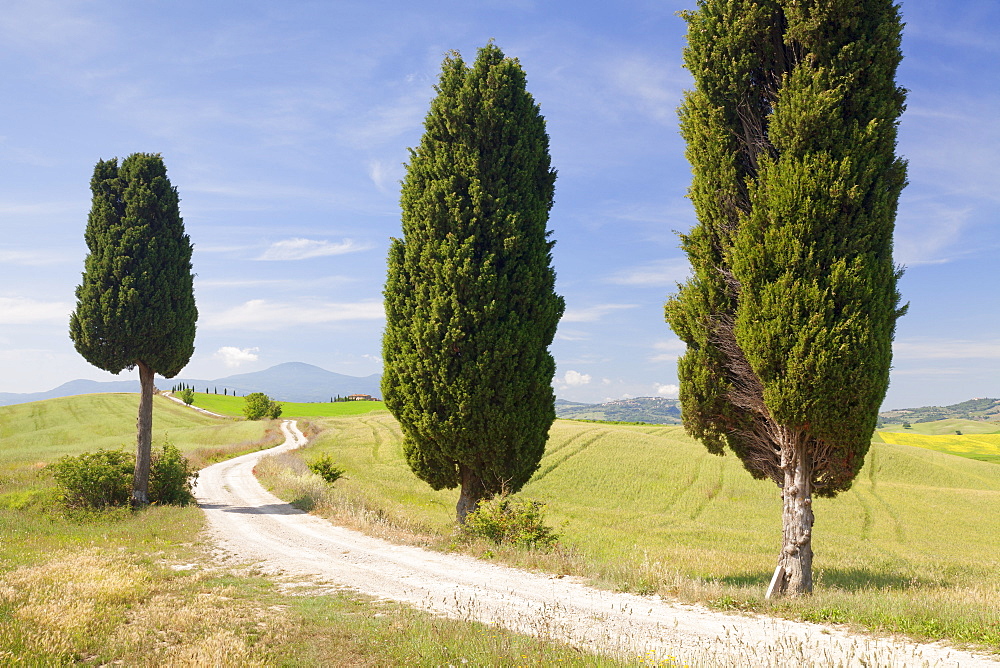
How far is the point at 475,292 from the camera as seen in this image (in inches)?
633

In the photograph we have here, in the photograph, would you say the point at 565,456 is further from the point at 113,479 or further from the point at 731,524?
the point at 113,479

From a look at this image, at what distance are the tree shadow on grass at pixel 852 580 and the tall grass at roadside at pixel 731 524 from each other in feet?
0.18

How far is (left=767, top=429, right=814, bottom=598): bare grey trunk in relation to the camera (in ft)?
35.0

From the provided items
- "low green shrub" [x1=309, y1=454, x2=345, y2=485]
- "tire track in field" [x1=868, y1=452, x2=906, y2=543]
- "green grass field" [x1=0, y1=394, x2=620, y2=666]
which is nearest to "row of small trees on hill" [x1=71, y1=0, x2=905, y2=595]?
"green grass field" [x1=0, y1=394, x2=620, y2=666]

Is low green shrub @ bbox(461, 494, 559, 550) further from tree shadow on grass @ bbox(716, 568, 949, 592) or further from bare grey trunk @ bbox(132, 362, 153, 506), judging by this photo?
bare grey trunk @ bbox(132, 362, 153, 506)

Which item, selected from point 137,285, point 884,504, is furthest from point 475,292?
point 884,504

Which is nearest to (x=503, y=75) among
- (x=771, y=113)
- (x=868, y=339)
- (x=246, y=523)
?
(x=771, y=113)

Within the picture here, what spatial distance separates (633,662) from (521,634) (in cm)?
179

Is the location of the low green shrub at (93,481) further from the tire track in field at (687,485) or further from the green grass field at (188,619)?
the tire track in field at (687,485)

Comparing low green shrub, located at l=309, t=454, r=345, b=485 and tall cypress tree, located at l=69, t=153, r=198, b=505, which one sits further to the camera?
low green shrub, located at l=309, t=454, r=345, b=485

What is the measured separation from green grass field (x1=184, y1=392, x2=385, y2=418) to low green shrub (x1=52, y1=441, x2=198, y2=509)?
84.9 metres

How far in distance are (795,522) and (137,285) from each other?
2392 centimetres

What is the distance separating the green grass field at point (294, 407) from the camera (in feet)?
363

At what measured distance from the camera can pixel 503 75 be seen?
17547 mm
